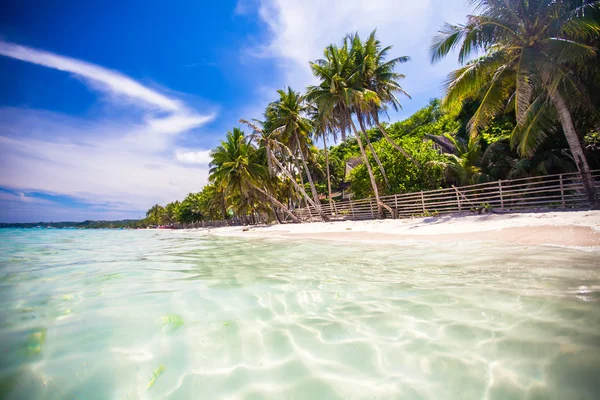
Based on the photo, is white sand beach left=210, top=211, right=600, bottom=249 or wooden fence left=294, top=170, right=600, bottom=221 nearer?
white sand beach left=210, top=211, right=600, bottom=249

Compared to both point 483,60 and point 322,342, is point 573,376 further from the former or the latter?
point 483,60

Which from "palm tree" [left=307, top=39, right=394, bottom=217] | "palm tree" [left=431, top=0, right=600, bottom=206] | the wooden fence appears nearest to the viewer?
"palm tree" [left=431, top=0, right=600, bottom=206]

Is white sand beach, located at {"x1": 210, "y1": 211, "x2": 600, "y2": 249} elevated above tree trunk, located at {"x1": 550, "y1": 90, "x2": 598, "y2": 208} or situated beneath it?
situated beneath

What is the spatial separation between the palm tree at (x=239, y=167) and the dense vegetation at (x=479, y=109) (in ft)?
0.36

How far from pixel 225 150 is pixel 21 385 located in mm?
27243

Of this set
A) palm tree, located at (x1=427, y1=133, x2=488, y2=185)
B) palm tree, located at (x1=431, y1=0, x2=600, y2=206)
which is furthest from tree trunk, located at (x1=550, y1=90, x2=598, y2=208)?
palm tree, located at (x1=427, y1=133, x2=488, y2=185)

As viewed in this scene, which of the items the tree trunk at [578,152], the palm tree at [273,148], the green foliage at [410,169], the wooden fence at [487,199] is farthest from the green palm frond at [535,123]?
the palm tree at [273,148]

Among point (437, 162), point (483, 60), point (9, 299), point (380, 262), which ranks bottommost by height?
point (380, 262)

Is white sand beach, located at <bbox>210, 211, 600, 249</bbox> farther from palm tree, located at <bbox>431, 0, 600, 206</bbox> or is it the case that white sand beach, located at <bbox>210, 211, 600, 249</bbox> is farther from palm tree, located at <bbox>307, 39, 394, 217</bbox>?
palm tree, located at <bbox>307, 39, 394, 217</bbox>

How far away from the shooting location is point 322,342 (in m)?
2.21

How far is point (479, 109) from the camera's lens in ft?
36.0

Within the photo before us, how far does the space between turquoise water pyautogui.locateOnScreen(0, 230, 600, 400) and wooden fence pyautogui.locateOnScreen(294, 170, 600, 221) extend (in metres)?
8.39

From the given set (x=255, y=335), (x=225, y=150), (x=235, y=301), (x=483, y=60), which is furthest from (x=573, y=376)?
(x=225, y=150)

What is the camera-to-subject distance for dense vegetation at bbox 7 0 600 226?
9188 mm
